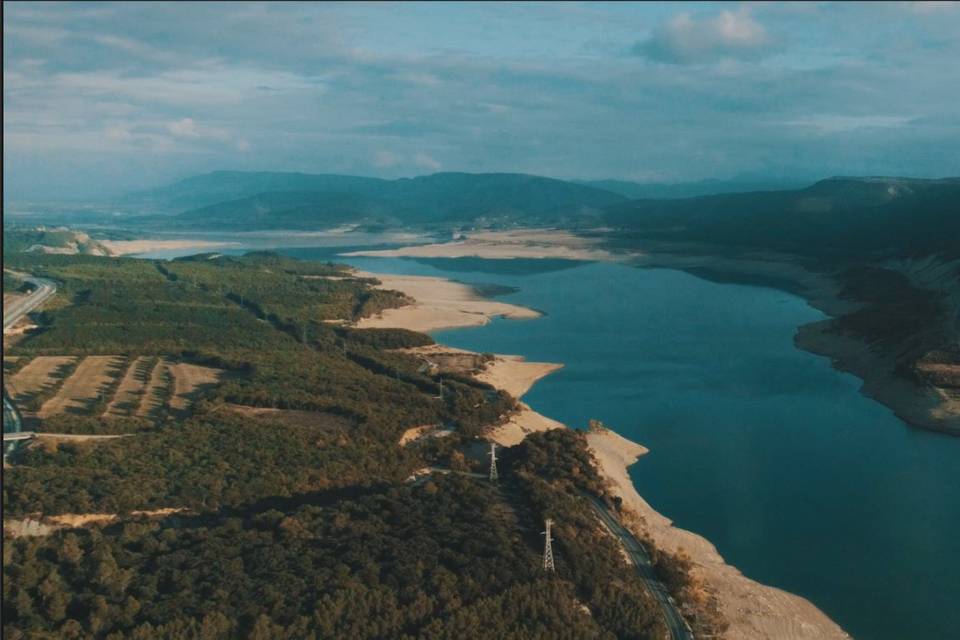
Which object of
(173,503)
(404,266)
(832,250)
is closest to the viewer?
(173,503)

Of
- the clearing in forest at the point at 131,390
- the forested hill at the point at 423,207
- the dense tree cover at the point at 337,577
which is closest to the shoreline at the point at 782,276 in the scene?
the dense tree cover at the point at 337,577

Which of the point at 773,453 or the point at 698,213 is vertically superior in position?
the point at 698,213

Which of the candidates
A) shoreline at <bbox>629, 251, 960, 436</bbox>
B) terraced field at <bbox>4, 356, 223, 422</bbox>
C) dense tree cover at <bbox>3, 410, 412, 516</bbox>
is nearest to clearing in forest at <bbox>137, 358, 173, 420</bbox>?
terraced field at <bbox>4, 356, 223, 422</bbox>

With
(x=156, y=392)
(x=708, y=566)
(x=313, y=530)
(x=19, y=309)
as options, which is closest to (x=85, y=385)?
(x=156, y=392)

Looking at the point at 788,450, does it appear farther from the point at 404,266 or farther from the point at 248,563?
the point at 404,266

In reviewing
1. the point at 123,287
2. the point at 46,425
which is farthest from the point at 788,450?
the point at 123,287

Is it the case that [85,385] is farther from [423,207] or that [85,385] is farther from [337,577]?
[423,207]

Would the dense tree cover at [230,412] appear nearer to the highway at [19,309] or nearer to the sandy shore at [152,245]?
the highway at [19,309]
